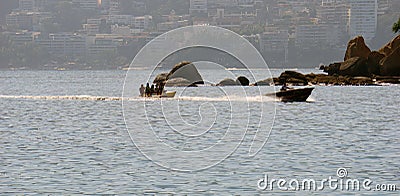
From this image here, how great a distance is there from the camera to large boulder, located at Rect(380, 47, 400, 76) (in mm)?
121438

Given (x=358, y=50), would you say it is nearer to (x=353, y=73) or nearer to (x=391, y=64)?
(x=353, y=73)

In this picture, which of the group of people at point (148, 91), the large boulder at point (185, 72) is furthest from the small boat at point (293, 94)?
the large boulder at point (185, 72)

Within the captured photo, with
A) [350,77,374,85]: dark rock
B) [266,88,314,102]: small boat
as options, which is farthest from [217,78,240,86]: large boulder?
[266,88,314,102]: small boat

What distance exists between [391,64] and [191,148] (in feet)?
260

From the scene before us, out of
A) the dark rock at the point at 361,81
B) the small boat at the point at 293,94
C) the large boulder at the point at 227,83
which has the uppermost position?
the small boat at the point at 293,94

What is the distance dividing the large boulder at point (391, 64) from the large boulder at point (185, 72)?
915 inches

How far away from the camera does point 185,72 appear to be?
442ft

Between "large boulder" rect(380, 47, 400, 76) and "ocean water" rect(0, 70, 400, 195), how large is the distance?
39196 millimetres

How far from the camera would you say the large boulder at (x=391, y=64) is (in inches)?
4781

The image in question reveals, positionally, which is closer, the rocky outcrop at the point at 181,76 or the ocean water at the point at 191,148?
the ocean water at the point at 191,148

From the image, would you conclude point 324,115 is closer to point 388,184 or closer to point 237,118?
point 237,118

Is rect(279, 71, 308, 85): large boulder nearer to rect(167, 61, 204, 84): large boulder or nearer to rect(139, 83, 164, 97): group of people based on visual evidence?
rect(167, 61, 204, 84): large boulder

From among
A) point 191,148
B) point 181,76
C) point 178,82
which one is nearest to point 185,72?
point 181,76

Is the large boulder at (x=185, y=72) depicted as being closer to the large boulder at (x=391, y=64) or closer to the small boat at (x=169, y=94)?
the large boulder at (x=391, y=64)
